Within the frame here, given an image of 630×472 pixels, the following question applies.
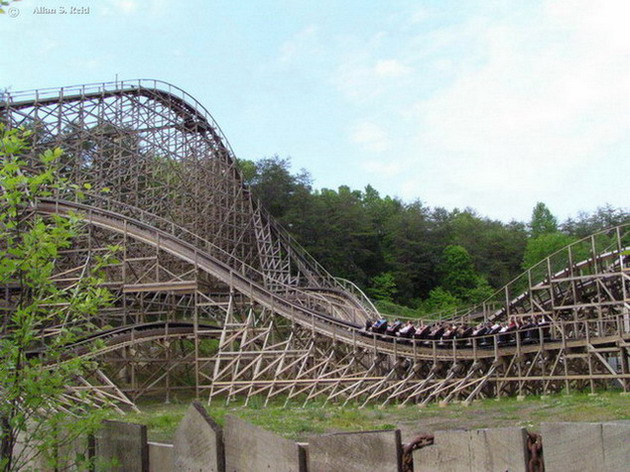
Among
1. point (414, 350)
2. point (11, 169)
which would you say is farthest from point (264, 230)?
point (11, 169)

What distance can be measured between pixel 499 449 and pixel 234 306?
2210 cm

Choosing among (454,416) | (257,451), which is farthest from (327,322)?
(257,451)

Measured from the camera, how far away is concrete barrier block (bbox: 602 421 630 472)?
1953mm

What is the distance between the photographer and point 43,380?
350cm

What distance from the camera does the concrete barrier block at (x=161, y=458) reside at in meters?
3.00

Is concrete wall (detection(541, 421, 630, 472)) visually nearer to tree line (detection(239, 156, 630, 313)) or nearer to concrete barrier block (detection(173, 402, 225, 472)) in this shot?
concrete barrier block (detection(173, 402, 225, 472))

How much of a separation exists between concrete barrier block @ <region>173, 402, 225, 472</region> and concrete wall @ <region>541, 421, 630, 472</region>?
1.28m

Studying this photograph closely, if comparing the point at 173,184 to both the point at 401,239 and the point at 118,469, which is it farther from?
the point at 118,469

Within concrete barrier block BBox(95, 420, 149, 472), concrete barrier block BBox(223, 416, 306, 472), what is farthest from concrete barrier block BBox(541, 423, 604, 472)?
concrete barrier block BBox(95, 420, 149, 472)

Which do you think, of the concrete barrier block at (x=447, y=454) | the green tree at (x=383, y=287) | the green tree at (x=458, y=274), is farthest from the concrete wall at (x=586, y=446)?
the green tree at (x=458, y=274)

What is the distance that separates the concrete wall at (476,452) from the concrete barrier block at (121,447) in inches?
51.5

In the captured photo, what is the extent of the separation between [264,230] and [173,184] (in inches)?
238

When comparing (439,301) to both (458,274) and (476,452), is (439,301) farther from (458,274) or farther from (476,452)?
(476,452)

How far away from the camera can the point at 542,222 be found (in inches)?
2773
